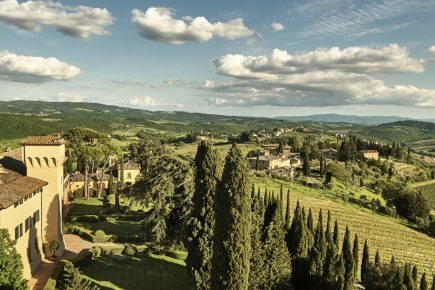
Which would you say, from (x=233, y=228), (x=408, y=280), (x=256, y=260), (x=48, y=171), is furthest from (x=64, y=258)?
(x=408, y=280)

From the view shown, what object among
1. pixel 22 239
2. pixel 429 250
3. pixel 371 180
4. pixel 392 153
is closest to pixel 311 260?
pixel 22 239

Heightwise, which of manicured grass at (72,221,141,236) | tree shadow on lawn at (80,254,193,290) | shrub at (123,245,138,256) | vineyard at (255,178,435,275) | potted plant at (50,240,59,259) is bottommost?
vineyard at (255,178,435,275)

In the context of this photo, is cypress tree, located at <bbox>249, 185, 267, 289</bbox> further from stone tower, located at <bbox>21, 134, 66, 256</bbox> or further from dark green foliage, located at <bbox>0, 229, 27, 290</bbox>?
stone tower, located at <bbox>21, 134, 66, 256</bbox>

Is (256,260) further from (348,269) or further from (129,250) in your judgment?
(129,250)

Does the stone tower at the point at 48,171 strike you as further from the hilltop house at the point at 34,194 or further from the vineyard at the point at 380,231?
the vineyard at the point at 380,231

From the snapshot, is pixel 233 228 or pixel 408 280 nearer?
pixel 233 228

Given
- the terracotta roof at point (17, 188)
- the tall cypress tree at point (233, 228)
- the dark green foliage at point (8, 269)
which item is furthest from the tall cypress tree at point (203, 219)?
the terracotta roof at point (17, 188)

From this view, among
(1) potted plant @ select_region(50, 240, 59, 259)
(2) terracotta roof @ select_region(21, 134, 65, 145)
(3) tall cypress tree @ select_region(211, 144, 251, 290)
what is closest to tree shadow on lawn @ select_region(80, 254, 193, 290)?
(1) potted plant @ select_region(50, 240, 59, 259)
